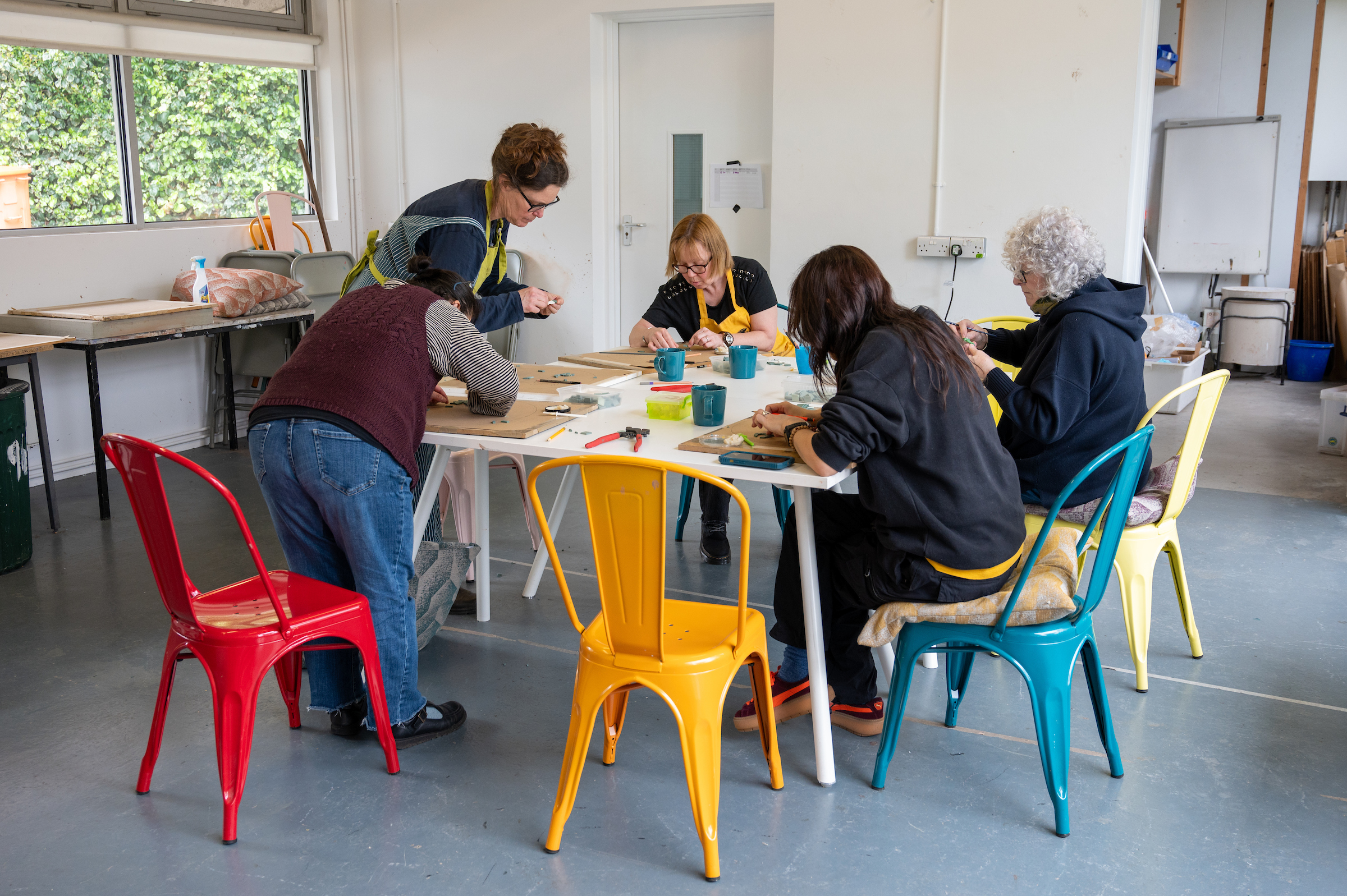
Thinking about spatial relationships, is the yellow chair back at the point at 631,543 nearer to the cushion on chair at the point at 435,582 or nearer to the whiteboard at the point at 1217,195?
the cushion on chair at the point at 435,582

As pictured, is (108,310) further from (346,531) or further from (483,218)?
(346,531)

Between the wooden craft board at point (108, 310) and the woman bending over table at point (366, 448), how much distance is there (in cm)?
245

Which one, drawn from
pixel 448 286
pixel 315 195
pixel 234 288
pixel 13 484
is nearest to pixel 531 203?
pixel 448 286

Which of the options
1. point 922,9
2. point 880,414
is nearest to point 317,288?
point 922,9

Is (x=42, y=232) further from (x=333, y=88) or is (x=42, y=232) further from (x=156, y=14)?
(x=333, y=88)

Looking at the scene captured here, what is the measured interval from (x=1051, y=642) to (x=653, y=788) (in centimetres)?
88

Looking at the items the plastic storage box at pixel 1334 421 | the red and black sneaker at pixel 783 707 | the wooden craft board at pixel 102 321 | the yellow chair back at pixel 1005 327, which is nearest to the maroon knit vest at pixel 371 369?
the red and black sneaker at pixel 783 707

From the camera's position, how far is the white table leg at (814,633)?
2232mm

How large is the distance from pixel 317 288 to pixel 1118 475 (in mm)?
4499

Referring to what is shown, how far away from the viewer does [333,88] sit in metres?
6.22

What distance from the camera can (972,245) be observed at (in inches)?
203

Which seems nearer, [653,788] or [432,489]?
[653,788]

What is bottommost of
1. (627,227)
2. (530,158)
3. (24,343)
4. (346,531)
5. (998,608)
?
(998,608)

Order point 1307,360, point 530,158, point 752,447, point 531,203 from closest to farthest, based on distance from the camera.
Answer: point 752,447 < point 530,158 < point 531,203 < point 1307,360
